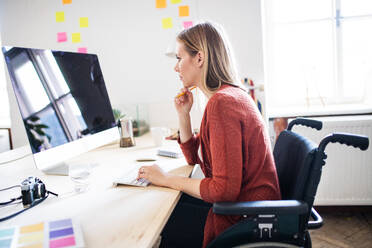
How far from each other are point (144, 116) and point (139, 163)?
2.96ft

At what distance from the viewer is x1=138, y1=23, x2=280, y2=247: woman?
3.07 feet

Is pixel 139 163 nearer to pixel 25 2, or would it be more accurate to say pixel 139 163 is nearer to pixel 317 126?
pixel 317 126

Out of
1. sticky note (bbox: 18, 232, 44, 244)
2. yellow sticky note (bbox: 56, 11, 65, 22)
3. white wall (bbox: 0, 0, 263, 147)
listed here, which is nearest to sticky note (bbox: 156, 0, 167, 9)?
white wall (bbox: 0, 0, 263, 147)

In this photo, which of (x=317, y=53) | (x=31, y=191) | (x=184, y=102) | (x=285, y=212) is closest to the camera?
(x=285, y=212)

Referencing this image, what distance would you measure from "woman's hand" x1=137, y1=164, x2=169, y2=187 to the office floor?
130cm

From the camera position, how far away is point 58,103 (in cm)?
126

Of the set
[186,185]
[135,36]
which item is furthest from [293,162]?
[135,36]

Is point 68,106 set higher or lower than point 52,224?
Result: higher

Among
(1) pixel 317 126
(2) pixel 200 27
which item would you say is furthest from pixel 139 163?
(1) pixel 317 126

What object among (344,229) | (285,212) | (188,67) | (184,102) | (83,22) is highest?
(83,22)

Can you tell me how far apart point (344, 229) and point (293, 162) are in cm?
134

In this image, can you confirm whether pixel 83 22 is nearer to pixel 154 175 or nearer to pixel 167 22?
pixel 167 22

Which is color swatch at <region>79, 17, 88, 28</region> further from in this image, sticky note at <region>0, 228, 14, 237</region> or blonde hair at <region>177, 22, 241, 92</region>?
sticky note at <region>0, 228, 14, 237</region>

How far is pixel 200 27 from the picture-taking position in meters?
1.16
